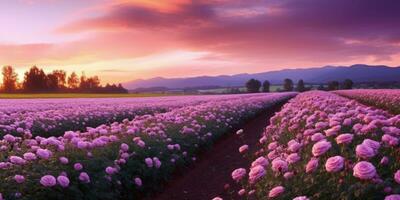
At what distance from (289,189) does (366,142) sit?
974 mm

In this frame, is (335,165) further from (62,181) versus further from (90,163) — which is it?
(90,163)

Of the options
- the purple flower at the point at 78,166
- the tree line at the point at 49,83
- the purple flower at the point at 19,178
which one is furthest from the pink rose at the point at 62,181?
the tree line at the point at 49,83

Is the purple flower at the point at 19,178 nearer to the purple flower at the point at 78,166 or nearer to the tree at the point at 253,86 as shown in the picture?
the purple flower at the point at 78,166

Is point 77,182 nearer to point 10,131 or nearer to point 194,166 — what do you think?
point 194,166

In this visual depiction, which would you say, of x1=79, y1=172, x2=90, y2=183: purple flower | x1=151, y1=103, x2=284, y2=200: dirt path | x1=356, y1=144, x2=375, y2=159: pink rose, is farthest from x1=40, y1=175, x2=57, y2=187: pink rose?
x1=356, y1=144, x2=375, y2=159: pink rose

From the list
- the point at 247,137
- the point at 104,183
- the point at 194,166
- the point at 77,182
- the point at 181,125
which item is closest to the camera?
the point at 77,182

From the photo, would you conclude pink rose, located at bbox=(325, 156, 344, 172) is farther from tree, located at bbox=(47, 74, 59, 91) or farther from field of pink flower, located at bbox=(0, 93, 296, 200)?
tree, located at bbox=(47, 74, 59, 91)

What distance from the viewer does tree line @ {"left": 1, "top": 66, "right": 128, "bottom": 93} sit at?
90262 mm

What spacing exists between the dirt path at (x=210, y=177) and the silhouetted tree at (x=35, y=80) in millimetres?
82114

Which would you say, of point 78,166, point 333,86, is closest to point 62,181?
point 78,166

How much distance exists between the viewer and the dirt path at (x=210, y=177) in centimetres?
904

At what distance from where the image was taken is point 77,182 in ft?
21.1

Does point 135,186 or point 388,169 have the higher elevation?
point 388,169

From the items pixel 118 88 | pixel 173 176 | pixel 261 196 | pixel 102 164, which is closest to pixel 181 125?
pixel 173 176
